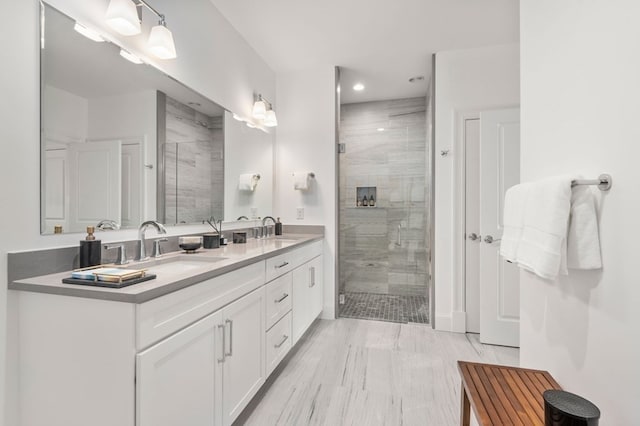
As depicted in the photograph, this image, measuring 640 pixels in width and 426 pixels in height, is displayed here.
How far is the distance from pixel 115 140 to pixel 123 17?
0.56 m

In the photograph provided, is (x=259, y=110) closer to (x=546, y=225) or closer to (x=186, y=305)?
(x=186, y=305)

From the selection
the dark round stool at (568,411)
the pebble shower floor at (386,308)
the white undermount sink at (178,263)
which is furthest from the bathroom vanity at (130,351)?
the pebble shower floor at (386,308)

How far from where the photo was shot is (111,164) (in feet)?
4.84

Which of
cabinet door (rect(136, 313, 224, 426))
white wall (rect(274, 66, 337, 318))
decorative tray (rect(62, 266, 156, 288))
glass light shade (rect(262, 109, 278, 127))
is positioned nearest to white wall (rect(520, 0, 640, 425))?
cabinet door (rect(136, 313, 224, 426))

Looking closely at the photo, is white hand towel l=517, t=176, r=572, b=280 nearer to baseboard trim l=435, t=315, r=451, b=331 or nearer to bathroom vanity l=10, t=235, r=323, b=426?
bathroom vanity l=10, t=235, r=323, b=426

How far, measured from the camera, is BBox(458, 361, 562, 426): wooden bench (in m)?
0.91

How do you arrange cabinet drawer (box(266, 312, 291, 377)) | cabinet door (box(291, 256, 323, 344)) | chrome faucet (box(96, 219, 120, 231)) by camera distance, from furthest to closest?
1. cabinet door (box(291, 256, 323, 344))
2. cabinet drawer (box(266, 312, 291, 377))
3. chrome faucet (box(96, 219, 120, 231))

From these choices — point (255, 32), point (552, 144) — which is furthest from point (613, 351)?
point (255, 32)

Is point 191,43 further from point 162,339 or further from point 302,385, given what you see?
point 302,385

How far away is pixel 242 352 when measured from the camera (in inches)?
60.0

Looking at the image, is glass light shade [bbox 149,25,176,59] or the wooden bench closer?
the wooden bench

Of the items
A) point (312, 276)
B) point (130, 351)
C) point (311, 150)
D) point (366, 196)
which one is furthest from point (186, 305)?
point (366, 196)

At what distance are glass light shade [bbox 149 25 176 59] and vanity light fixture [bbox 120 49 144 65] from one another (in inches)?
3.7

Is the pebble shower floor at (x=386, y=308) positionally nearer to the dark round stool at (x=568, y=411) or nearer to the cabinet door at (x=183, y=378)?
the cabinet door at (x=183, y=378)
